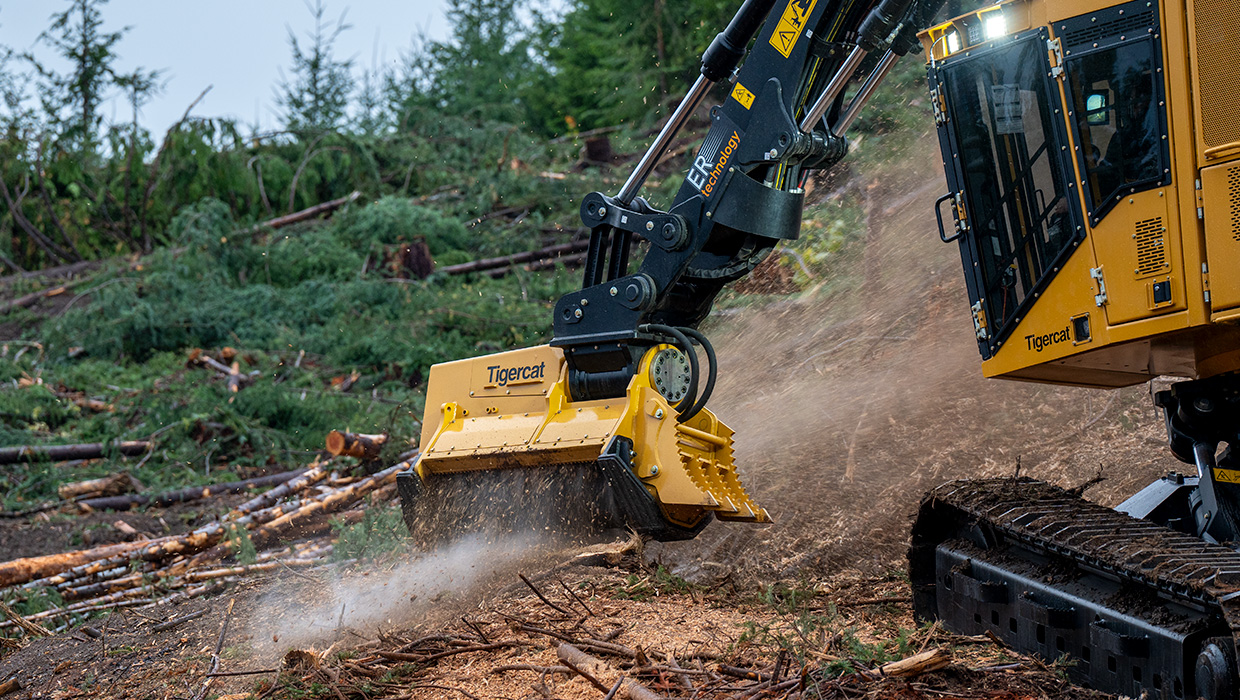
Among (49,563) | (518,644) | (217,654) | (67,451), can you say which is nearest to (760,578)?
(518,644)

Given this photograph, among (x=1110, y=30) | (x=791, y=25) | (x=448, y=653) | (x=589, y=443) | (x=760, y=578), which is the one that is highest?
(x=791, y=25)

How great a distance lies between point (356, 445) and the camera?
8.09m

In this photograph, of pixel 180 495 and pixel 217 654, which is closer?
pixel 217 654

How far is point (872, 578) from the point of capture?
5.05m

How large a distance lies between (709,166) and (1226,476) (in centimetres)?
236

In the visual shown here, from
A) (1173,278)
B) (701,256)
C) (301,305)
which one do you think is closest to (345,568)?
(701,256)

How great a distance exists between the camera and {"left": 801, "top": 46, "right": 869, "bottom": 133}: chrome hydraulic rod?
436 centimetres

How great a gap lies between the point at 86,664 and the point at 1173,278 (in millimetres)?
4842

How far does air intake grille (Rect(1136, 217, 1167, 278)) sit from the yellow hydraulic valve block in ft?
6.11

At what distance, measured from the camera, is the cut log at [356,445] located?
7863 mm

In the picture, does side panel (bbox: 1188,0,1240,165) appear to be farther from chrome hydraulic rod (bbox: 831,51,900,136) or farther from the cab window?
chrome hydraulic rod (bbox: 831,51,900,136)

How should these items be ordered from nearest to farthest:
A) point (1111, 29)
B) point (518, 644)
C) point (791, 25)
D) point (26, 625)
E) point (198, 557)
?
point (1111, 29) < point (518, 644) < point (791, 25) < point (26, 625) < point (198, 557)

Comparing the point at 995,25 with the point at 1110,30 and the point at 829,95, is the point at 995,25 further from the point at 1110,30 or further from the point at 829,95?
the point at 829,95

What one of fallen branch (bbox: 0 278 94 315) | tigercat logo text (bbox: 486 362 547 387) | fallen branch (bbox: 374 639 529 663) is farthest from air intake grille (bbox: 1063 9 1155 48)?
fallen branch (bbox: 0 278 94 315)
